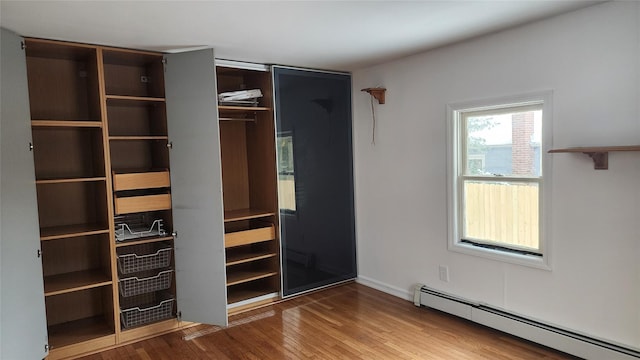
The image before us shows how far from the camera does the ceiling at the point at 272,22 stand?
2338 millimetres

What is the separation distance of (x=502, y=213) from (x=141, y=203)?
283 centimetres

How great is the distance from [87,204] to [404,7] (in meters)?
2.82

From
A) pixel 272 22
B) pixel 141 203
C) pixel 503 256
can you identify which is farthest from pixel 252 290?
pixel 272 22

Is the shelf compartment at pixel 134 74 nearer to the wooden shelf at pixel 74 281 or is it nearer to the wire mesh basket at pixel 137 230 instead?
the wire mesh basket at pixel 137 230

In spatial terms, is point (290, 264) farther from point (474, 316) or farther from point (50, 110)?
point (50, 110)

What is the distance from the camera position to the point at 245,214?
3889mm

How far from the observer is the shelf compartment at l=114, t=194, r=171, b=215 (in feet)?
10.3

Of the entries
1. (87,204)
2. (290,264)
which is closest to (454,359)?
(290,264)

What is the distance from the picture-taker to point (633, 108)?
2.46m

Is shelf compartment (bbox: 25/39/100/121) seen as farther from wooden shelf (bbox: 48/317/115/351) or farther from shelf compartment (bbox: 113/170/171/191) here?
wooden shelf (bbox: 48/317/115/351)

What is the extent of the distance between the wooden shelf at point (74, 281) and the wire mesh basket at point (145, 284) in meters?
0.17

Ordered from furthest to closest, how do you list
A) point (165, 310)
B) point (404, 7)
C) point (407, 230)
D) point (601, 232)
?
point (407, 230) < point (165, 310) < point (601, 232) < point (404, 7)

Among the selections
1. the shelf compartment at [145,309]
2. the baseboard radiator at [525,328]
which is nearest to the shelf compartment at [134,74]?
the shelf compartment at [145,309]

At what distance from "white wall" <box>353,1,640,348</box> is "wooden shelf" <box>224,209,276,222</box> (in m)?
1.26
